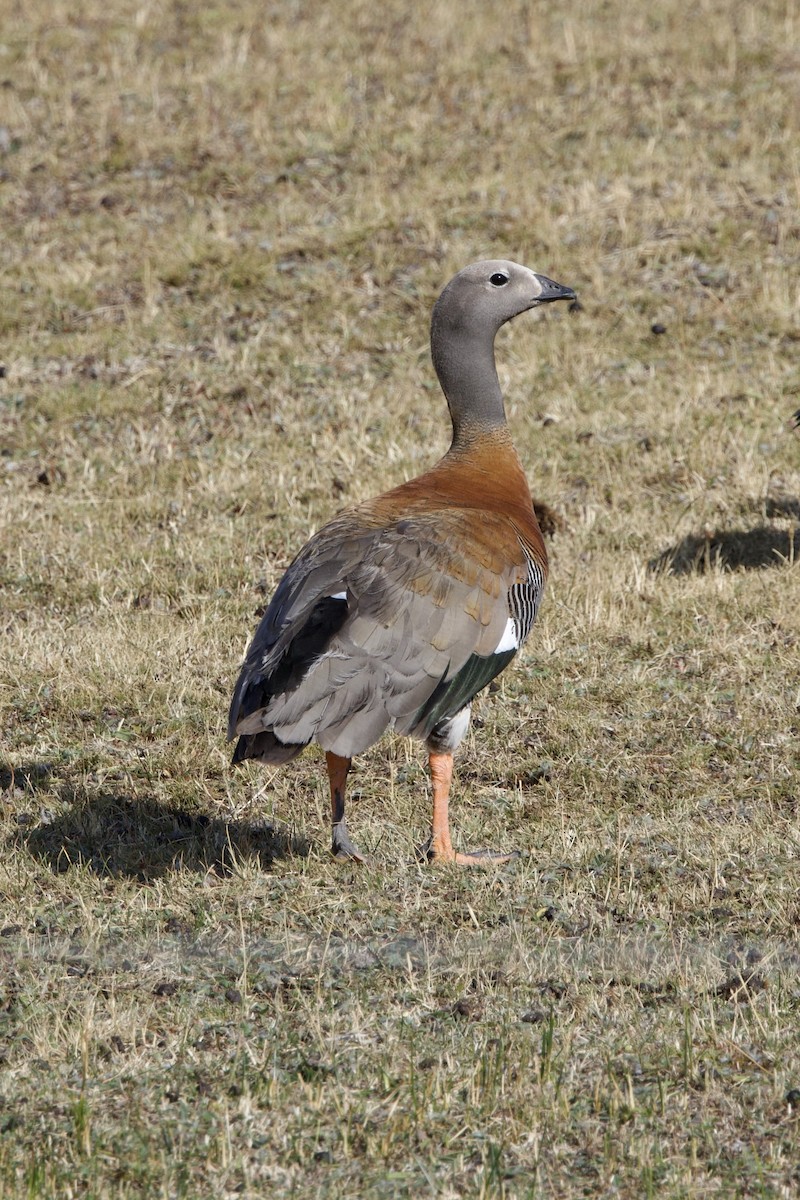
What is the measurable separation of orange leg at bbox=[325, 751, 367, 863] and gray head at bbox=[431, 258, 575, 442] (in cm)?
188

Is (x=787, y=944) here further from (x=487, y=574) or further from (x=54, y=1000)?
(x=54, y=1000)

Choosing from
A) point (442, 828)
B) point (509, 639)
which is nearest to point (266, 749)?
point (442, 828)

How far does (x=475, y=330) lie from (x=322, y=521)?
3559mm

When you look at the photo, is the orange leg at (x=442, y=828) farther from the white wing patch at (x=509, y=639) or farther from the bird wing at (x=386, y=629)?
the white wing patch at (x=509, y=639)

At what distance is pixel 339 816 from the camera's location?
643cm

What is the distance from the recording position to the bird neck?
7191mm

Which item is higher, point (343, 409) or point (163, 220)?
point (163, 220)

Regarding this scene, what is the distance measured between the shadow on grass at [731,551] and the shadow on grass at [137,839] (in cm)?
421

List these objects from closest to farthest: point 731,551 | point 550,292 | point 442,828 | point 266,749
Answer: point 266,749 < point 442,828 < point 550,292 < point 731,551

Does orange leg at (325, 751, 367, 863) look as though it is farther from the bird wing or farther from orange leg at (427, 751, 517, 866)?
the bird wing

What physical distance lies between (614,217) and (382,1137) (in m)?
12.2

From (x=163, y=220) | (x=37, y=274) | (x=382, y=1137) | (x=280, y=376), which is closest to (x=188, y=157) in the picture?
(x=163, y=220)

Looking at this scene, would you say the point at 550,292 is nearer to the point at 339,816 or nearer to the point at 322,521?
the point at 339,816

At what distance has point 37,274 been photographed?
48.2 feet
